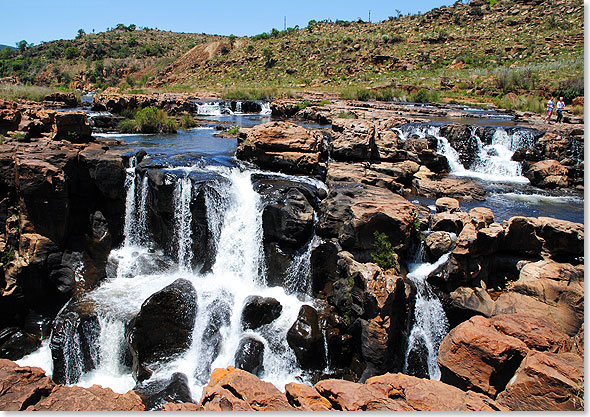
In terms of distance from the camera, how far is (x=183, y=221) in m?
11.1

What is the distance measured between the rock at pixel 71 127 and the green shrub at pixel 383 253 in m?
11.2

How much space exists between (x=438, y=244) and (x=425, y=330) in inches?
77.1

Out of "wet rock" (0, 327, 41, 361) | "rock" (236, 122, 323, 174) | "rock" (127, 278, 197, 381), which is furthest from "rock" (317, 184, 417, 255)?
"wet rock" (0, 327, 41, 361)

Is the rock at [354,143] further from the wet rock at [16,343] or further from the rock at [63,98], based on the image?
Result: the rock at [63,98]

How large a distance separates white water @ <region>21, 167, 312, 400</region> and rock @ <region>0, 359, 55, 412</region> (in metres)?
3.28

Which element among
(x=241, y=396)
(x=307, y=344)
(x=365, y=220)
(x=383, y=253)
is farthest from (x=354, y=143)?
(x=241, y=396)

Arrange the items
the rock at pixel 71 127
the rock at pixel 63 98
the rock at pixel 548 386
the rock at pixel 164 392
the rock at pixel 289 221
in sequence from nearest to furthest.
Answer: the rock at pixel 548 386
the rock at pixel 164 392
the rock at pixel 289 221
the rock at pixel 71 127
the rock at pixel 63 98

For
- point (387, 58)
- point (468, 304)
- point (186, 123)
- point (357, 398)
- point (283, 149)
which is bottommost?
point (468, 304)

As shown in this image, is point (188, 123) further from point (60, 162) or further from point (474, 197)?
point (474, 197)

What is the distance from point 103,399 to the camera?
4.41m

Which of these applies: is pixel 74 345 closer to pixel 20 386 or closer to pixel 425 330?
pixel 20 386

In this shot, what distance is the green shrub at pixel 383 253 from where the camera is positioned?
29.3 ft

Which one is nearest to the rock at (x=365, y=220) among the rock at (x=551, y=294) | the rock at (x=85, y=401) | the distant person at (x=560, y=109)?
the rock at (x=551, y=294)

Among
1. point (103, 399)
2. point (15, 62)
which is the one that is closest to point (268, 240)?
point (103, 399)
